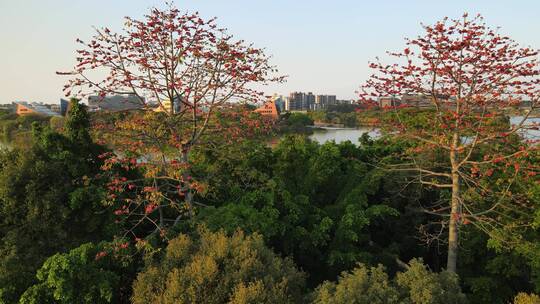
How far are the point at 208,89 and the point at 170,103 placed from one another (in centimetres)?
74

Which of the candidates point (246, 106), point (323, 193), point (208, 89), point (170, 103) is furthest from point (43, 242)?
point (323, 193)

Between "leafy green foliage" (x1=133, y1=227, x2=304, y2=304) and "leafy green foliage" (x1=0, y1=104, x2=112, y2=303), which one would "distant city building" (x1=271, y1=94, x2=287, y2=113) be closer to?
"leafy green foliage" (x1=133, y1=227, x2=304, y2=304)

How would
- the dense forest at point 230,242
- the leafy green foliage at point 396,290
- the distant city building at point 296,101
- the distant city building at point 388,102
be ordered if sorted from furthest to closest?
the distant city building at point 296,101
the distant city building at point 388,102
the dense forest at point 230,242
the leafy green foliage at point 396,290

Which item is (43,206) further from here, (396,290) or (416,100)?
(416,100)

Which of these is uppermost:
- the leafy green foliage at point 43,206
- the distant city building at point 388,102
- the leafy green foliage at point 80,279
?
the distant city building at point 388,102

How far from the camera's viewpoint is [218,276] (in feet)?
15.8

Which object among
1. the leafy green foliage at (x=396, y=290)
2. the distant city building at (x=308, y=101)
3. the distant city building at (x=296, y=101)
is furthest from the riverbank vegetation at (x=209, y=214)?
the distant city building at (x=308, y=101)

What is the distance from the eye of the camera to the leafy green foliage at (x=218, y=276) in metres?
4.50

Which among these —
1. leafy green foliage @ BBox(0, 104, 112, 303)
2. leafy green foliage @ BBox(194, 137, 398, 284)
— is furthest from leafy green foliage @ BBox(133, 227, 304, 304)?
leafy green foliage @ BBox(0, 104, 112, 303)

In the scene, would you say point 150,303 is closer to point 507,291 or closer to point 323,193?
point 323,193

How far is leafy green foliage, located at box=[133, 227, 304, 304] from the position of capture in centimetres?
450

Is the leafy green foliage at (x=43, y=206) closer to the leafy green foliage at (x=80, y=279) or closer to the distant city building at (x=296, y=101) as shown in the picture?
the leafy green foliage at (x=80, y=279)

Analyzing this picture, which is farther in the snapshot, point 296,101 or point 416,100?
point 296,101

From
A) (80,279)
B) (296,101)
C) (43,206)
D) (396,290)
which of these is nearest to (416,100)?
(396,290)
